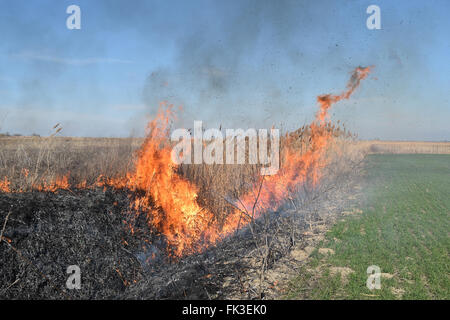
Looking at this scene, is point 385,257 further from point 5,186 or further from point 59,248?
point 5,186

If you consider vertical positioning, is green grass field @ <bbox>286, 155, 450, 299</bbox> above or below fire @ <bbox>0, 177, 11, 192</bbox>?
below

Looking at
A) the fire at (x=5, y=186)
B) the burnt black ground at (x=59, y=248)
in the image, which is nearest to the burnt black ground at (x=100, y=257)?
the burnt black ground at (x=59, y=248)

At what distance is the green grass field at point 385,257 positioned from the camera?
4.36 m

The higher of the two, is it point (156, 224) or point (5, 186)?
point (5, 186)

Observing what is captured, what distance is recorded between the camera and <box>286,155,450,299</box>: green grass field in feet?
14.3

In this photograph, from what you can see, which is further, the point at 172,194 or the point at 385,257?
the point at 172,194

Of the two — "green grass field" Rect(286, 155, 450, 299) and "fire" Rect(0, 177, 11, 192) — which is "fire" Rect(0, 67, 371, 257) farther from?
"green grass field" Rect(286, 155, 450, 299)

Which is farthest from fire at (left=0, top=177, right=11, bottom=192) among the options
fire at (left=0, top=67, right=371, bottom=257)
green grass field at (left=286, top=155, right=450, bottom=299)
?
green grass field at (left=286, top=155, right=450, bottom=299)

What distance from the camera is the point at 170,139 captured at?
8.43m

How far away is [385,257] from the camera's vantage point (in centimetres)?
570

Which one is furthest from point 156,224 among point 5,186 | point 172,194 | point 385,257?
point 385,257

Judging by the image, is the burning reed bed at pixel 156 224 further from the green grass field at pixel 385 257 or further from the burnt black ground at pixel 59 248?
the green grass field at pixel 385 257

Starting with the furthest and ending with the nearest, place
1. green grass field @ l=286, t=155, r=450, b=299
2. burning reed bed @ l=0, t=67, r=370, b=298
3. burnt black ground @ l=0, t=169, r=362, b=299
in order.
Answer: burning reed bed @ l=0, t=67, r=370, b=298 < burnt black ground @ l=0, t=169, r=362, b=299 < green grass field @ l=286, t=155, r=450, b=299
